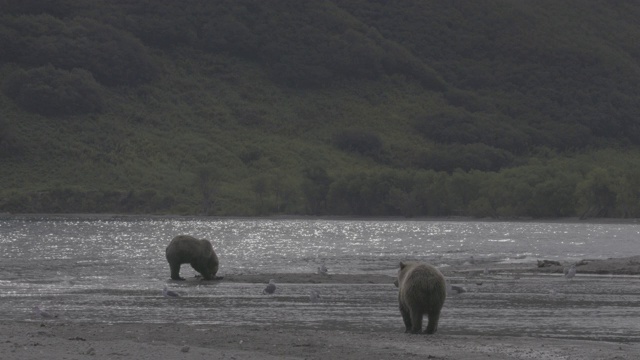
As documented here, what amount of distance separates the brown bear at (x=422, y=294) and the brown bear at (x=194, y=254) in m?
16.4

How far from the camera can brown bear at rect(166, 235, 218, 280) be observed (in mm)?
39812

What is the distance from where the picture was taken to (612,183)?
141m

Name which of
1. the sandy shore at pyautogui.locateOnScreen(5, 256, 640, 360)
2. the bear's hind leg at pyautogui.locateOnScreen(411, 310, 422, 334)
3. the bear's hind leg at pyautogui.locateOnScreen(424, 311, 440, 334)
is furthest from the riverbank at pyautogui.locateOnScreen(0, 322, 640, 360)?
the bear's hind leg at pyautogui.locateOnScreen(411, 310, 422, 334)

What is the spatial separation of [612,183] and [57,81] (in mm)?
91093

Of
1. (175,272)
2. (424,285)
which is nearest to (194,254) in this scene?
(175,272)

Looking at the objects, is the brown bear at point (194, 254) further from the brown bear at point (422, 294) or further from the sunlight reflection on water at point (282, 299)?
the brown bear at point (422, 294)

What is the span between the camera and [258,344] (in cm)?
2202

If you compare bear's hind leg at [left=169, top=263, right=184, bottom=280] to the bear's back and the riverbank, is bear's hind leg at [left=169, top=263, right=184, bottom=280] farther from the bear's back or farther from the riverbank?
the bear's back

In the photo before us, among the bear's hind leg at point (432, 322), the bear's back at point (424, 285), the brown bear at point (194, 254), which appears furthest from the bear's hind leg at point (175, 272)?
the bear's back at point (424, 285)

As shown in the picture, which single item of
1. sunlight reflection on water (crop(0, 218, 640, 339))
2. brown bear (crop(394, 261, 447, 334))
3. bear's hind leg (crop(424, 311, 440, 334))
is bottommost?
sunlight reflection on water (crop(0, 218, 640, 339))

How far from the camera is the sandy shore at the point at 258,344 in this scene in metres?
20.3

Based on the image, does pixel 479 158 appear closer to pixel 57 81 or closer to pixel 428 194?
pixel 428 194

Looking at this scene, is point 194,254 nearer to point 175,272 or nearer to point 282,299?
point 175,272

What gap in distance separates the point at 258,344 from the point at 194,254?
59.5ft
